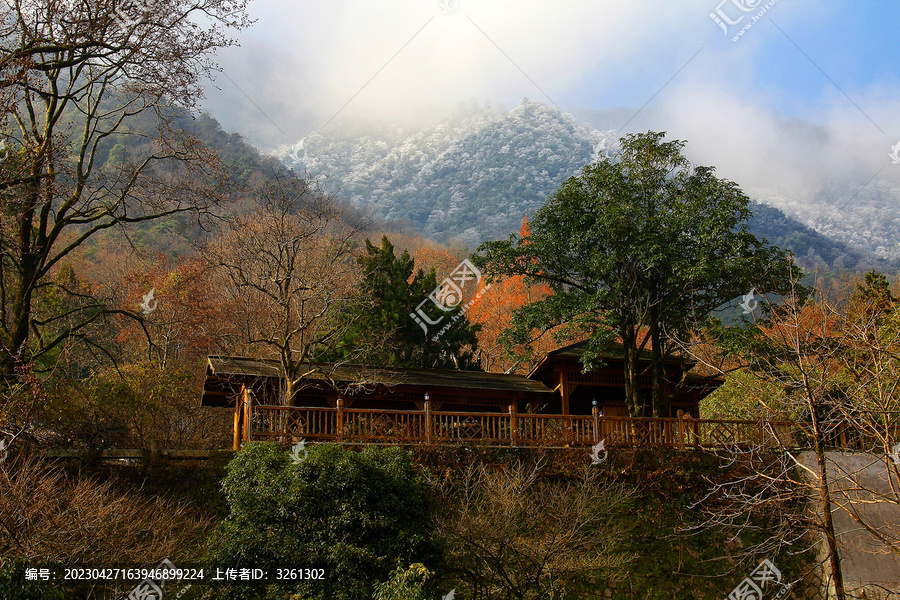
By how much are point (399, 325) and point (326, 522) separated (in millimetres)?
13050

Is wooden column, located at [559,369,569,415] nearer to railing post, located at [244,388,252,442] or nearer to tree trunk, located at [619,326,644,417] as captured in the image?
tree trunk, located at [619,326,644,417]

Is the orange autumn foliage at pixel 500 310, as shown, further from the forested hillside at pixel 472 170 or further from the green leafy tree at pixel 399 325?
the forested hillside at pixel 472 170

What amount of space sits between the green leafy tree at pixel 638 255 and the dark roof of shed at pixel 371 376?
62.4 inches

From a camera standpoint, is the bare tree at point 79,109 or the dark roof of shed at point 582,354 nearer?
the bare tree at point 79,109

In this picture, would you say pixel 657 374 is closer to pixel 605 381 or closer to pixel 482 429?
pixel 605 381

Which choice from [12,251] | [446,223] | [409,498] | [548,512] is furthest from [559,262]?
[446,223]

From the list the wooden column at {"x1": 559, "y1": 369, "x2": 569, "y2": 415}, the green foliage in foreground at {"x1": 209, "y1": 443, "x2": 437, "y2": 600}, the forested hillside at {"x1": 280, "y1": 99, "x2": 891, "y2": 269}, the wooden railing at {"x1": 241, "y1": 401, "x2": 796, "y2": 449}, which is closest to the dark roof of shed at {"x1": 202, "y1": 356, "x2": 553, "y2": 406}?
the wooden column at {"x1": 559, "y1": 369, "x2": 569, "y2": 415}

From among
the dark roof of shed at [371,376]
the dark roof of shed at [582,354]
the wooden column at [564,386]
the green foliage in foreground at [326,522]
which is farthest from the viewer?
the dark roof of shed at [582,354]

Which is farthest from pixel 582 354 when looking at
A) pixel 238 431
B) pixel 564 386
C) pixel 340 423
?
pixel 238 431

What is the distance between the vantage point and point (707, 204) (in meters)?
18.4

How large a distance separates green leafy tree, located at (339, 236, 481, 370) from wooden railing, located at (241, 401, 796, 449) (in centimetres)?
632

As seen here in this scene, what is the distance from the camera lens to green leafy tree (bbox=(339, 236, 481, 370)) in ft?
72.8

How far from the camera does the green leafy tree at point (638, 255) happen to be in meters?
17.8

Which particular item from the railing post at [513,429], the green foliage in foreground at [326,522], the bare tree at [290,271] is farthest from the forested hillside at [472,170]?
the green foliage in foreground at [326,522]
